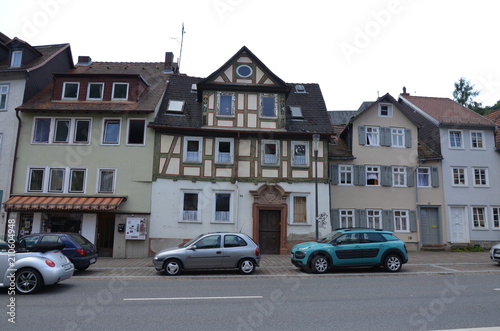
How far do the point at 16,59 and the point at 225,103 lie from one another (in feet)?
44.7

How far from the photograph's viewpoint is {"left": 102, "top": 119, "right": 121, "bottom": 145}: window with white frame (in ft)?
64.7

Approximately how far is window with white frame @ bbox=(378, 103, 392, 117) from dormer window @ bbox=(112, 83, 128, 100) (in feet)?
53.5

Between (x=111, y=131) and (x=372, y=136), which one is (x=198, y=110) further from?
(x=372, y=136)

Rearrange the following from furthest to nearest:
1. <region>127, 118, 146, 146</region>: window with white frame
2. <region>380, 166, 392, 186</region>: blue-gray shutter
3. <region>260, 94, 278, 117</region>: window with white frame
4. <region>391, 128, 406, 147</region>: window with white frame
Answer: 1. <region>391, 128, 406, 147</region>: window with white frame
2. <region>380, 166, 392, 186</region>: blue-gray shutter
3. <region>260, 94, 278, 117</region>: window with white frame
4. <region>127, 118, 146, 146</region>: window with white frame

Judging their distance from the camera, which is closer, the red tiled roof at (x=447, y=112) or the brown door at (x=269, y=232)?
the brown door at (x=269, y=232)

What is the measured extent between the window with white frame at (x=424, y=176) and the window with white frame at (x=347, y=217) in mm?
5188

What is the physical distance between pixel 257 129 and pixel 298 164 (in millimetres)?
3129

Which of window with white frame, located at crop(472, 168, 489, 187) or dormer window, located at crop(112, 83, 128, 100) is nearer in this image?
dormer window, located at crop(112, 83, 128, 100)

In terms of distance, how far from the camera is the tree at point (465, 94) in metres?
38.3

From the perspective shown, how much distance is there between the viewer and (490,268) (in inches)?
578

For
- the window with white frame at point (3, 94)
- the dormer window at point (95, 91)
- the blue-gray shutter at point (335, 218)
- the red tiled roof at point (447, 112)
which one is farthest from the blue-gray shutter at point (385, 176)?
the window with white frame at point (3, 94)

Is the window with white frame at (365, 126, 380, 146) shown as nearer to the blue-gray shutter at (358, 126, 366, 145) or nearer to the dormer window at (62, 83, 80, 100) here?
the blue-gray shutter at (358, 126, 366, 145)

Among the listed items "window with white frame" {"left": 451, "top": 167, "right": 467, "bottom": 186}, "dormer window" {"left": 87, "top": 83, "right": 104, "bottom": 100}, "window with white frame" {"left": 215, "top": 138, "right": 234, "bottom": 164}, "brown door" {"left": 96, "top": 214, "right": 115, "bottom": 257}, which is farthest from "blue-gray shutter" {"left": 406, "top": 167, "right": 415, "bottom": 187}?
"dormer window" {"left": 87, "top": 83, "right": 104, "bottom": 100}

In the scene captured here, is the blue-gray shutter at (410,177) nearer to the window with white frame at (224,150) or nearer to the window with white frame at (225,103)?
the window with white frame at (224,150)
